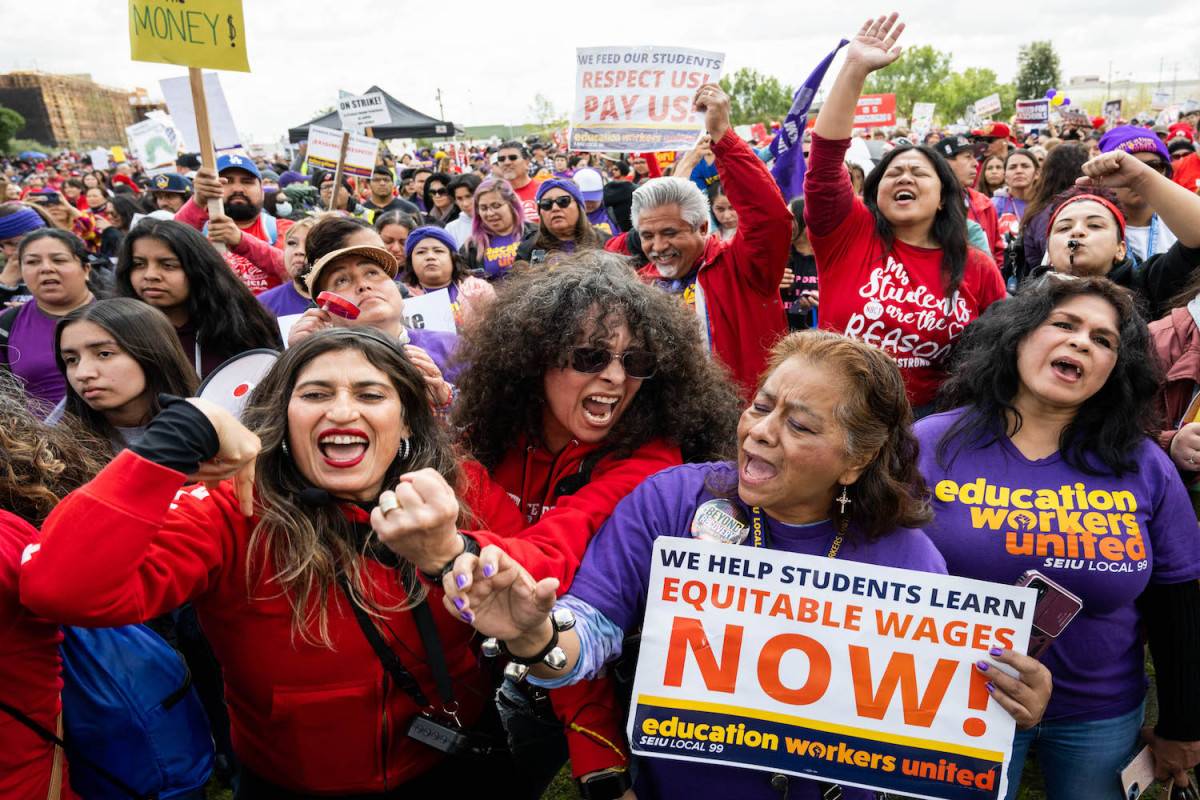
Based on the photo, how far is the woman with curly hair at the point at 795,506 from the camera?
1880 mm

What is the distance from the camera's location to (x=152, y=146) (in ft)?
28.9

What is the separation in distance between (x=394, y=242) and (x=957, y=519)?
499cm

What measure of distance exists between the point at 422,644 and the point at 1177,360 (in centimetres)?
309

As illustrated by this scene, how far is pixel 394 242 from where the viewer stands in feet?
20.1

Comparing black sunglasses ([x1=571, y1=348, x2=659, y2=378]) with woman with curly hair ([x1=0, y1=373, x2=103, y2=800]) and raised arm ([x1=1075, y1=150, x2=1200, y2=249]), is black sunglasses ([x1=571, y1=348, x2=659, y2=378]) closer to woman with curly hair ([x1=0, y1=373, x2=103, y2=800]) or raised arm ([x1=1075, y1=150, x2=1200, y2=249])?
woman with curly hair ([x1=0, y1=373, x2=103, y2=800])

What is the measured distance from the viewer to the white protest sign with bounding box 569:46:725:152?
5941mm

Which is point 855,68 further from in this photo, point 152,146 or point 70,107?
point 70,107

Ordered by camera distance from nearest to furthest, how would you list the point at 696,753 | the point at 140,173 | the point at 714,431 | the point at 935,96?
the point at 696,753
the point at 714,431
the point at 140,173
the point at 935,96

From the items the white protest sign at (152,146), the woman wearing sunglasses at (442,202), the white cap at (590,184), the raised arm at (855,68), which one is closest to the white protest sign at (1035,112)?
the white cap at (590,184)

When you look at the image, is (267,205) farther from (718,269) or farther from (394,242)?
(718,269)

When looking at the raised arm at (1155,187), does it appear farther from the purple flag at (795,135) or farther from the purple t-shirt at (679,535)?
the purple t-shirt at (679,535)

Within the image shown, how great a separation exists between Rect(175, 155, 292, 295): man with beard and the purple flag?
11.8 feet

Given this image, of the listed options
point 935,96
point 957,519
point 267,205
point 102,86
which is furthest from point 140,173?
point 102,86

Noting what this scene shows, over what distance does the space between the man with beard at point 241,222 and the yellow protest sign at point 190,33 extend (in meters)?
0.66
